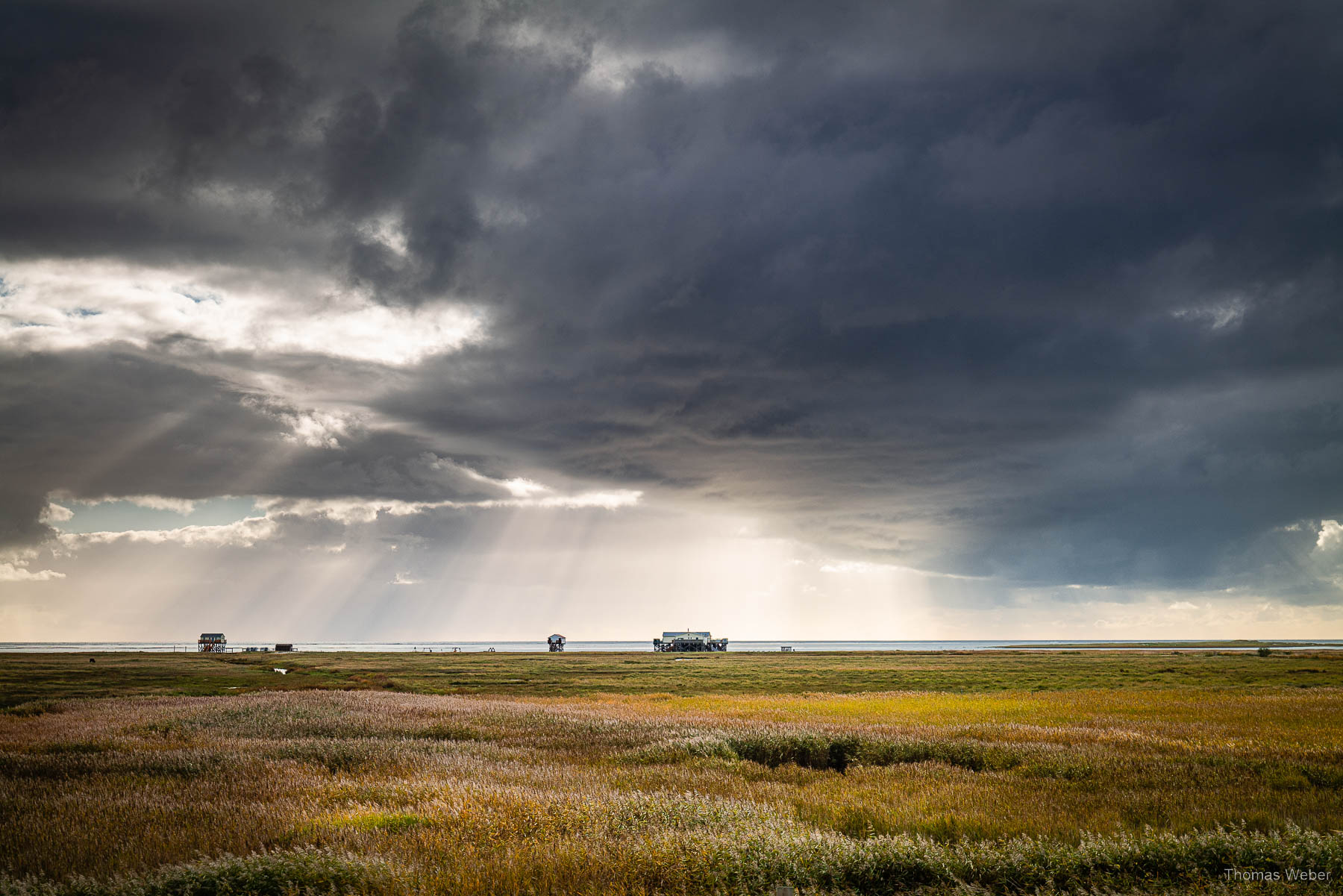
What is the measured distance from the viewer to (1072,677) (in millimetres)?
65688

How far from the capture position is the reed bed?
7.96m

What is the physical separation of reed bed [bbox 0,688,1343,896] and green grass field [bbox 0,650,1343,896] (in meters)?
0.05

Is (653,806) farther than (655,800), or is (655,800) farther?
(655,800)

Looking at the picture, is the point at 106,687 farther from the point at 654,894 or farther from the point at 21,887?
the point at 654,894

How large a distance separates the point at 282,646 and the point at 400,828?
7947 inches

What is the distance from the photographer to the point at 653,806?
35.9 feet

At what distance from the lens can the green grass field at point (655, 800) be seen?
7.99m

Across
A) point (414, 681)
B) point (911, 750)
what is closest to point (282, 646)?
point (414, 681)

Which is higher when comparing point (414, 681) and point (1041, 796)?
point (1041, 796)

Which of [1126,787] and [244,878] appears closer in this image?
[244,878]

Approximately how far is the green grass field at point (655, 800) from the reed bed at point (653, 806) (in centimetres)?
5

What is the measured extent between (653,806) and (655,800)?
0.30 metres

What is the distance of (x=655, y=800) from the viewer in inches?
443

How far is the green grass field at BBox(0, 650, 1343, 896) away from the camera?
7.99 metres
